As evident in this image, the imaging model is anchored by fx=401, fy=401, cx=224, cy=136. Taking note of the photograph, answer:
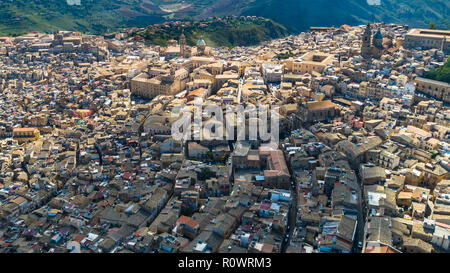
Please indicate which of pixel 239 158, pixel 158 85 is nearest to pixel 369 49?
pixel 158 85

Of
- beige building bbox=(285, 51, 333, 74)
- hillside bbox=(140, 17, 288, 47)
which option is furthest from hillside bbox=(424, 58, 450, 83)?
hillside bbox=(140, 17, 288, 47)

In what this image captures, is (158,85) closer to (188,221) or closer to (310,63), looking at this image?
(310,63)

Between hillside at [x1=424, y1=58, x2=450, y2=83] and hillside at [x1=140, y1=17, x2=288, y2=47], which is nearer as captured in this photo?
hillside at [x1=424, y1=58, x2=450, y2=83]

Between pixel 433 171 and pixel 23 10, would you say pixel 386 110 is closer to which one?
pixel 433 171

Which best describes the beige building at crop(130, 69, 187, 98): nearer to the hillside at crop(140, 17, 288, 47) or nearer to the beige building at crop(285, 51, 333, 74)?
the beige building at crop(285, 51, 333, 74)

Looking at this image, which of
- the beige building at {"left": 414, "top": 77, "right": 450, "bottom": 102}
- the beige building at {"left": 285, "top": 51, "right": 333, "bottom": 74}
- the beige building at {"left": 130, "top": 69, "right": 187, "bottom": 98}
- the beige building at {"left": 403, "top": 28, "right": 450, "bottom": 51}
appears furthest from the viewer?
the beige building at {"left": 403, "top": 28, "right": 450, "bottom": 51}

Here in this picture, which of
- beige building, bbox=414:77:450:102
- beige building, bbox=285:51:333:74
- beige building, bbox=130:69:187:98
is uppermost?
beige building, bbox=285:51:333:74
